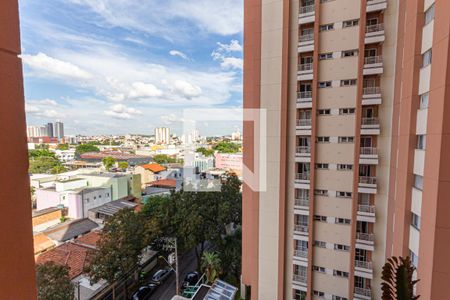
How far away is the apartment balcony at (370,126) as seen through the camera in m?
6.65

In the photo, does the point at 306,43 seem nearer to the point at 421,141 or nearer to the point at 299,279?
the point at 421,141

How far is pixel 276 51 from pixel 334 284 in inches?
307

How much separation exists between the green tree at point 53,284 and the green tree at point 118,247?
4.23 ft

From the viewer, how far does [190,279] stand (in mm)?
10812

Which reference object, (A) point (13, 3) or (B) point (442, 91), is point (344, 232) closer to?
(B) point (442, 91)

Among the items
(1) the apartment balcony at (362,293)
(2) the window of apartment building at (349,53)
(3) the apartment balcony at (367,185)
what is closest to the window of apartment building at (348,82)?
(2) the window of apartment building at (349,53)

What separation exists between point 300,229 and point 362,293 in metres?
2.58

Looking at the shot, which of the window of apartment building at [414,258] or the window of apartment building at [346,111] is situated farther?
the window of apartment building at [346,111]

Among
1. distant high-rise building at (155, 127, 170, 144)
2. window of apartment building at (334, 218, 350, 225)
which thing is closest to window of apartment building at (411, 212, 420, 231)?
window of apartment building at (334, 218, 350, 225)

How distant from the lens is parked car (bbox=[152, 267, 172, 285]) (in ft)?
34.5

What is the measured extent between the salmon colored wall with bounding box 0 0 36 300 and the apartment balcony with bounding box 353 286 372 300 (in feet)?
29.3

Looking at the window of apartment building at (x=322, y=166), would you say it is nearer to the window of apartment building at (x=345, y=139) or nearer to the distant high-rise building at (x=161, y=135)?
the window of apartment building at (x=345, y=139)

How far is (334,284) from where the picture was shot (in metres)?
7.32

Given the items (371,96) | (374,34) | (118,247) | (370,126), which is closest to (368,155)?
(370,126)
